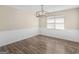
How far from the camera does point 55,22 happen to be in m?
2.54

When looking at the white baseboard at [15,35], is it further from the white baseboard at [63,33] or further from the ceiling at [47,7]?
the ceiling at [47,7]

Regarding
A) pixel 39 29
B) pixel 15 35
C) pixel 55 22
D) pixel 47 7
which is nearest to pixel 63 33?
pixel 55 22

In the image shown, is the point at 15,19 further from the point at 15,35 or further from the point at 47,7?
the point at 47,7

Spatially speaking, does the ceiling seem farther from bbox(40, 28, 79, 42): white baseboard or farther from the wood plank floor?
the wood plank floor

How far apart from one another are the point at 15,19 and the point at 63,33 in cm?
105

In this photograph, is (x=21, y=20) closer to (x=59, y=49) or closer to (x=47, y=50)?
(x=47, y=50)

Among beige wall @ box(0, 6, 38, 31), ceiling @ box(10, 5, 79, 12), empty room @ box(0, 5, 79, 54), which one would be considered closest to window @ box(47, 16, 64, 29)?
empty room @ box(0, 5, 79, 54)

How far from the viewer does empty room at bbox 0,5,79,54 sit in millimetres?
2475

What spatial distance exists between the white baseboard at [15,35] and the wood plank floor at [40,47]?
82 millimetres

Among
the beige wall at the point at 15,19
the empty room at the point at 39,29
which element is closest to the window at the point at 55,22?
the empty room at the point at 39,29

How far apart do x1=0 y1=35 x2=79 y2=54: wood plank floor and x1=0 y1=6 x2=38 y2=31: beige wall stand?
0.32 meters

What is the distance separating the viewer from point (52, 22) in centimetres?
255

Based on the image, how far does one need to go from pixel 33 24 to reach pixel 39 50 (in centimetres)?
57

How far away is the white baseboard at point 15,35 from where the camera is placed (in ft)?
8.13
